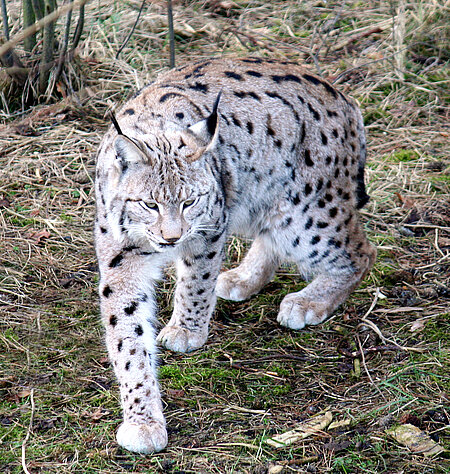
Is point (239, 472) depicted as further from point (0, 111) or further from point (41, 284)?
point (0, 111)

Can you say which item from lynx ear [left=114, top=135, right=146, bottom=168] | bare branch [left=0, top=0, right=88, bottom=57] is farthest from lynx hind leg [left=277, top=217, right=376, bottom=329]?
bare branch [left=0, top=0, right=88, bottom=57]

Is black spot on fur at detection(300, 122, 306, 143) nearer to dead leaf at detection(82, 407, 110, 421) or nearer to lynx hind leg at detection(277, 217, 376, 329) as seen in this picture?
lynx hind leg at detection(277, 217, 376, 329)

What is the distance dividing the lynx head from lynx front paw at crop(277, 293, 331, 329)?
3.76 ft

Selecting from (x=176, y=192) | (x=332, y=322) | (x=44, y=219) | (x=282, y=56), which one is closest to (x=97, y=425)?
(x=176, y=192)

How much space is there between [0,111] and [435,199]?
152 inches

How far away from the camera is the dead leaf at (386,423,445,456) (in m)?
3.46

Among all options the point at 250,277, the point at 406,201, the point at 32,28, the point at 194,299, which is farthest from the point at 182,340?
the point at 32,28

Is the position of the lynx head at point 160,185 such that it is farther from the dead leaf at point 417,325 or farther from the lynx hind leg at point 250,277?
the dead leaf at point 417,325

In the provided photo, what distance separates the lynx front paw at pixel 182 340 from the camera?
436 cm

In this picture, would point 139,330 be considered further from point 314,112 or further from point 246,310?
point 314,112

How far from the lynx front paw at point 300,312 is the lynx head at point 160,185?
3.76 ft

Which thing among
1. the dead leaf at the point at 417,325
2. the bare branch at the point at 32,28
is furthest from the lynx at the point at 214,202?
the bare branch at the point at 32,28

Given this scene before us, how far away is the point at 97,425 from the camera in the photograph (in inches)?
148

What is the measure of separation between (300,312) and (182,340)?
0.81 meters
